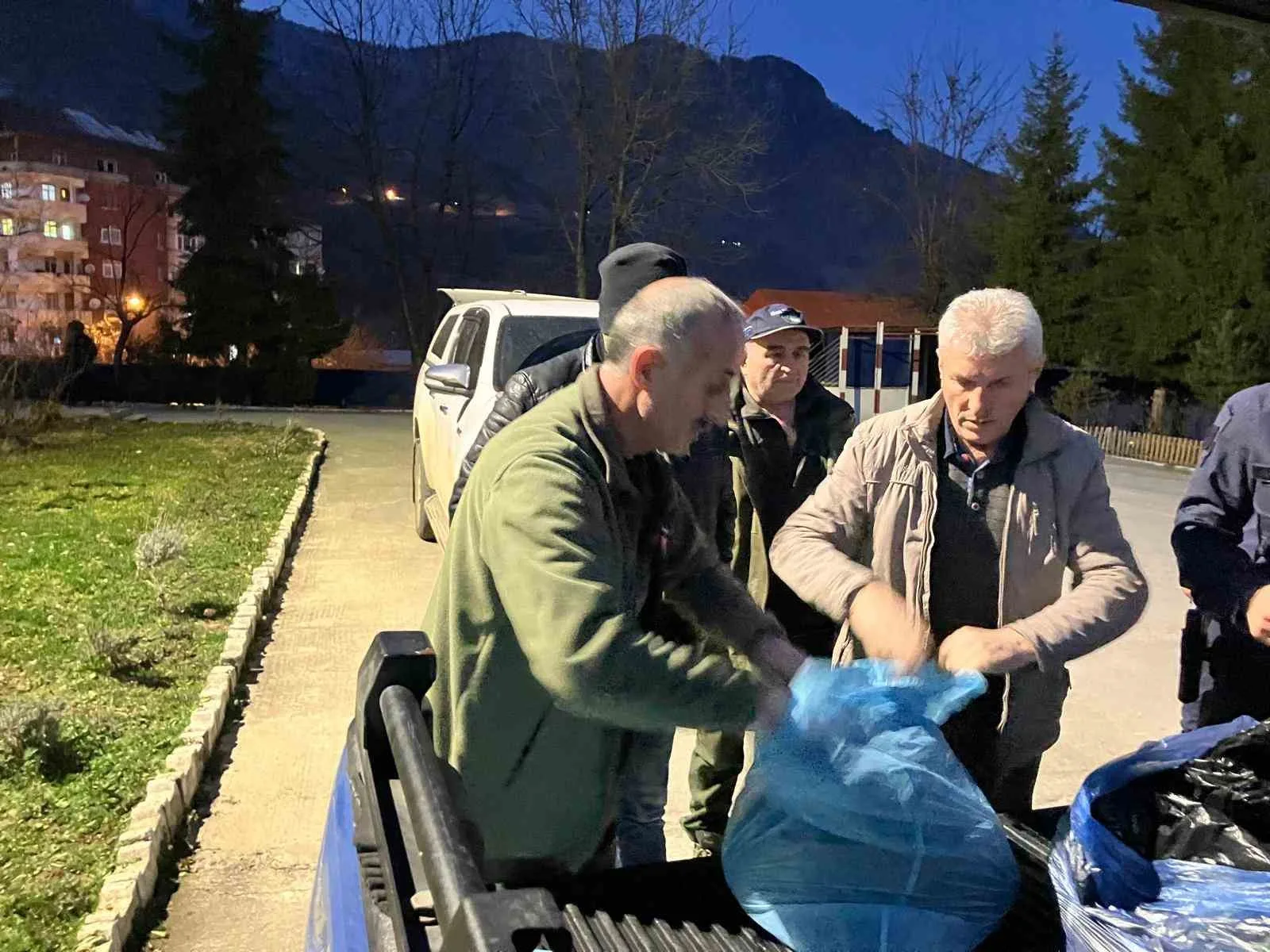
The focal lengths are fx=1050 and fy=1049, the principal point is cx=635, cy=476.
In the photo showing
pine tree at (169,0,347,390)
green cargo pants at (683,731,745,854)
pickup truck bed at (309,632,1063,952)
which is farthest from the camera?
pine tree at (169,0,347,390)

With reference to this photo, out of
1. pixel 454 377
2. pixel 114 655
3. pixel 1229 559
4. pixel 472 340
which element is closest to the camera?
pixel 1229 559

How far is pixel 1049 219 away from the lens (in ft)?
85.7

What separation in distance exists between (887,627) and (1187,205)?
23.9 m

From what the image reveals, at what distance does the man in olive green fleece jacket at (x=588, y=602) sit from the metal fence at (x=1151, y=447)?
17.7 metres

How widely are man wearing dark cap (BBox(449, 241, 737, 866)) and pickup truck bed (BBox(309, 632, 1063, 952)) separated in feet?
1.52

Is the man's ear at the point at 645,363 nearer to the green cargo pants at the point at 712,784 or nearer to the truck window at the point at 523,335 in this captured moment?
the green cargo pants at the point at 712,784

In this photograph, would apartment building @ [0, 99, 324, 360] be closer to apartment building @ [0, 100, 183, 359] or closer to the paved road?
apartment building @ [0, 100, 183, 359]

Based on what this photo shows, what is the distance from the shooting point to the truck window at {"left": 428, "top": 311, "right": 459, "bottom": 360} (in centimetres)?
905

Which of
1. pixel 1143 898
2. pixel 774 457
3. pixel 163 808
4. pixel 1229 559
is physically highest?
pixel 774 457

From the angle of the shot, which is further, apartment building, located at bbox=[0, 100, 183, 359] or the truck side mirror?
apartment building, located at bbox=[0, 100, 183, 359]

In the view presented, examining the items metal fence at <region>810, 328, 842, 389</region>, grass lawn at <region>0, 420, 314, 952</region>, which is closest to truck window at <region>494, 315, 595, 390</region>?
grass lawn at <region>0, 420, 314, 952</region>

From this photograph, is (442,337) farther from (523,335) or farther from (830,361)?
(830,361)

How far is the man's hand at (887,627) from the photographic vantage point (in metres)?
2.10

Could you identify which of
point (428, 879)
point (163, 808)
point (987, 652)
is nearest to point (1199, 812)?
point (987, 652)
